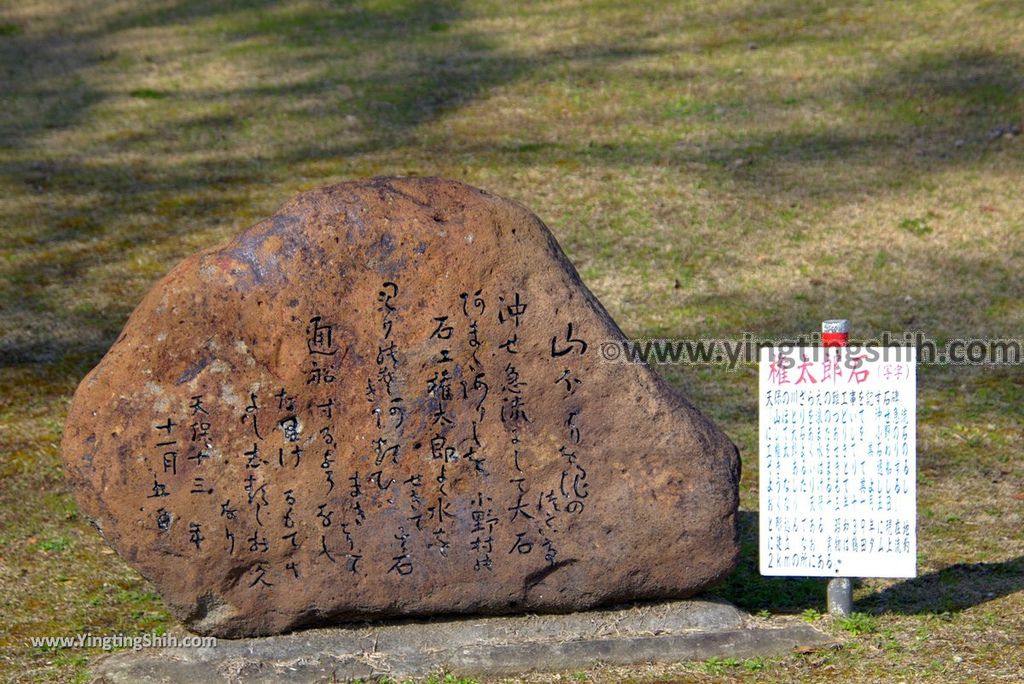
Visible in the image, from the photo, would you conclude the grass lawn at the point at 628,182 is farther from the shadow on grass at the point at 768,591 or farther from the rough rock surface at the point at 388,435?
the rough rock surface at the point at 388,435

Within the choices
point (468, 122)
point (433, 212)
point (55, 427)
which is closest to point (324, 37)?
point (468, 122)

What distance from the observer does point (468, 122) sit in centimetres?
1186

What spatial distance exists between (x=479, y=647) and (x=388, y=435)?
94 cm

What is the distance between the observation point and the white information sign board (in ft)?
16.9

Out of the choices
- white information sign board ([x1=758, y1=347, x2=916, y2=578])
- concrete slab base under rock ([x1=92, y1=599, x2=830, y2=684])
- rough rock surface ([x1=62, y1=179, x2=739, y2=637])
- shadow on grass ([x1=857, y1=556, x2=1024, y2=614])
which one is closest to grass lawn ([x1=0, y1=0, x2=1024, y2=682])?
shadow on grass ([x1=857, y1=556, x2=1024, y2=614])

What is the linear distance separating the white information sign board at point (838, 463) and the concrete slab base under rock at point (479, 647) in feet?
1.12

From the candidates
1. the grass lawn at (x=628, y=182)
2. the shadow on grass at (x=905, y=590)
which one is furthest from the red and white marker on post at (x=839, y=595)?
the shadow on grass at (x=905, y=590)

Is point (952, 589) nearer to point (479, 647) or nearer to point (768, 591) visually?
point (768, 591)

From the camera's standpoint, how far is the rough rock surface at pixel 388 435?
5.01m

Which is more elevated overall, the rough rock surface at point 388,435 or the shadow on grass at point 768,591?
the rough rock surface at point 388,435

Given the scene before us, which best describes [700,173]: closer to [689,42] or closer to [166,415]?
[689,42]

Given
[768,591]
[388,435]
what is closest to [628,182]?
[768,591]

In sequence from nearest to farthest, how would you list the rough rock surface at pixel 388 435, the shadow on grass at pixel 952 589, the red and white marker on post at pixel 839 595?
1. the rough rock surface at pixel 388 435
2. the red and white marker on post at pixel 839 595
3. the shadow on grass at pixel 952 589

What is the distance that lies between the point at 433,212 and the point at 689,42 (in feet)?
29.3
